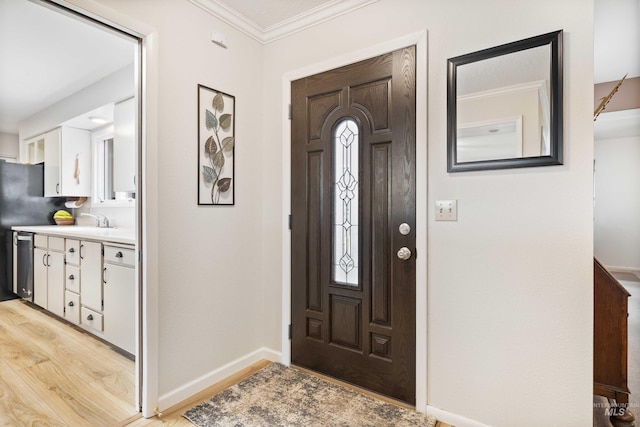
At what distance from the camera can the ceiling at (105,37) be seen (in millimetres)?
2131

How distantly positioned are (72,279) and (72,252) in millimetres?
248

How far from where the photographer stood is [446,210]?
1.75m

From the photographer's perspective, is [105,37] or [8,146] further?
[8,146]

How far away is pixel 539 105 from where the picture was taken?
5.02 feet

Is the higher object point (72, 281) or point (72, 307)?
point (72, 281)

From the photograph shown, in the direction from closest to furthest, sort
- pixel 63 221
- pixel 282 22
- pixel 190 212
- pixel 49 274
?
pixel 190 212, pixel 282 22, pixel 49 274, pixel 63 221

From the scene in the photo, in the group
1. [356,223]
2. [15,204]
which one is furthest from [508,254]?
[15,204]

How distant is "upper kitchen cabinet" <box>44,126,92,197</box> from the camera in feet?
12.7

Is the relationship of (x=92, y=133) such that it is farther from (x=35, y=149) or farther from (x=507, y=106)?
(x=507, y=106)

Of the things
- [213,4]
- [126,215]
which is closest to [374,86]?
[213,4]

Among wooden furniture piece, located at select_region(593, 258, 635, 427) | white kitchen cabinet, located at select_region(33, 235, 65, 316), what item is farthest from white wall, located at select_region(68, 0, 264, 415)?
wooden furniture piece, located at select_region(593, 258, 635, 427)

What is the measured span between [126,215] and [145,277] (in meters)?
2.02

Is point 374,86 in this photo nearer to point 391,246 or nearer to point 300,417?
point 391,246

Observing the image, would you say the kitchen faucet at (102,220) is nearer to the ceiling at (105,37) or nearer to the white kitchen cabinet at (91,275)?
the white kitchen cabinet at (91,275)
